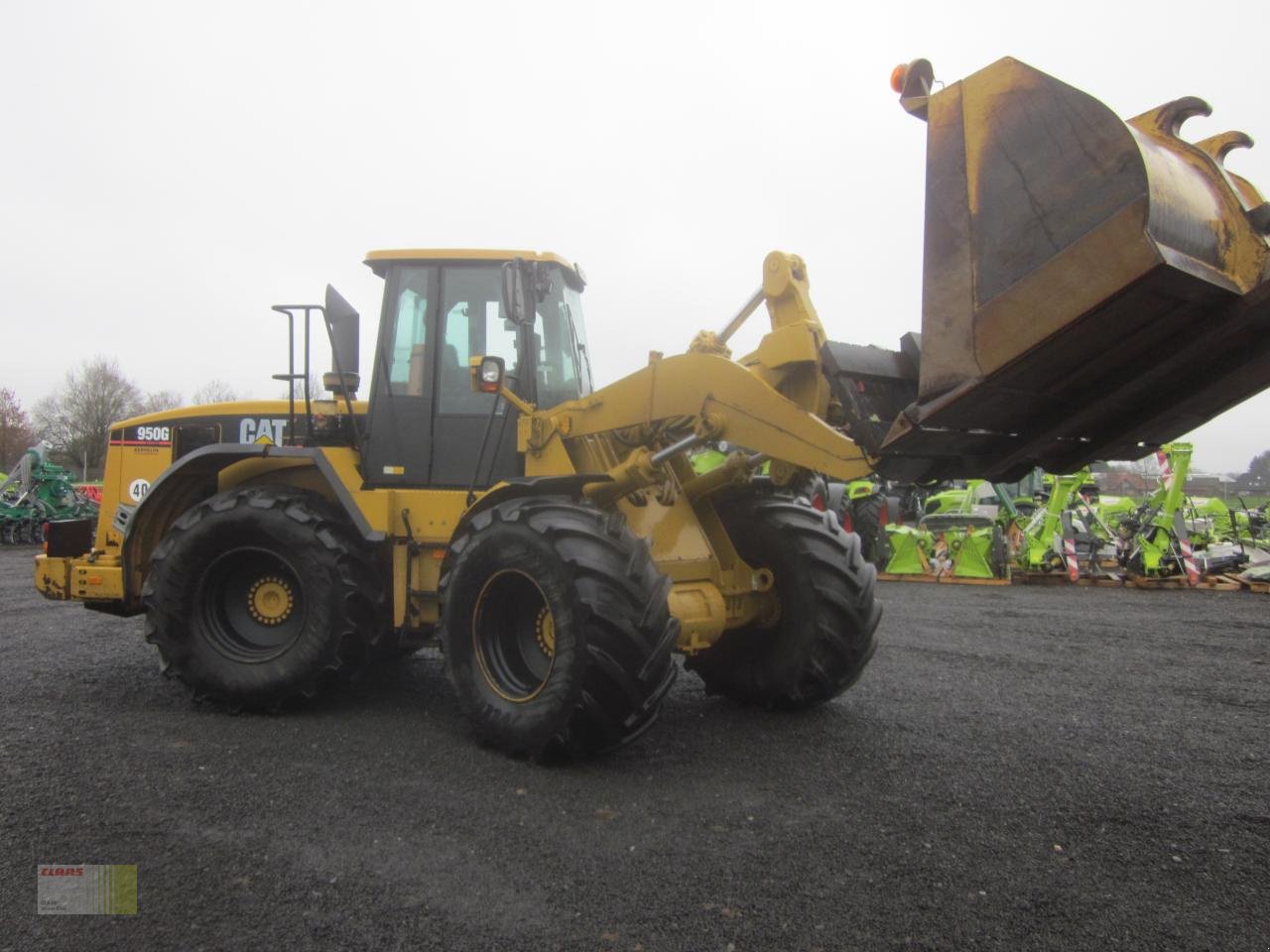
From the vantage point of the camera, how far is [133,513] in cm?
579

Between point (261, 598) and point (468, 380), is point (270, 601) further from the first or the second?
point (468, 380)

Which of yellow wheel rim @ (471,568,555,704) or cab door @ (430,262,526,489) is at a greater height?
→ cab door @ (430,262,526,489)

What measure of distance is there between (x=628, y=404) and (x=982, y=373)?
1.96 m

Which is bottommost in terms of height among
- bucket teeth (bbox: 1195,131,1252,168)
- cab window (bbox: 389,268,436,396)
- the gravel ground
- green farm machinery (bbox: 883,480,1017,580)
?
the gravel ground

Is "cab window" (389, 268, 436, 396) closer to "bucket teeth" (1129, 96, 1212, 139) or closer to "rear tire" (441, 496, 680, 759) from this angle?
"rear tire" (441, 496, 680, 759)

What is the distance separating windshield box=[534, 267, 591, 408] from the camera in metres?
5.48

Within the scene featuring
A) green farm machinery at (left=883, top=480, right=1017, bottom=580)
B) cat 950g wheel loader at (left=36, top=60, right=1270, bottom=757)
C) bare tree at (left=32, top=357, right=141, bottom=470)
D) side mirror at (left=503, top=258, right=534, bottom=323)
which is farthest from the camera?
bare tree at (left=32, top=357, right=141, bottom=470)

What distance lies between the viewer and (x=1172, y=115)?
11.2 ft

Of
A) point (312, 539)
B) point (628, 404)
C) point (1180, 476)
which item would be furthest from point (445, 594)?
point (1180, 476)

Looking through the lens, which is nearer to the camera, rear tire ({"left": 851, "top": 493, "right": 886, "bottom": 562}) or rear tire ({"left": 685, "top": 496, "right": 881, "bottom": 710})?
rear tire ({"left": 685, "top": 496, "right": 881, "bottom": 710})

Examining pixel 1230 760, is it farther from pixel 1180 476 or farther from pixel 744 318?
pixel 1180 476

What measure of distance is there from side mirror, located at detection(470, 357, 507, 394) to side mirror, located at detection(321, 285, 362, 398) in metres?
0.95

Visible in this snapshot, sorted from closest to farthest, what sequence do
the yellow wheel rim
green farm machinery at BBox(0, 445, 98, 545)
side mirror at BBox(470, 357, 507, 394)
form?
the yellow wheel rim < side mirror at BBox(470, 357, 507, 394) < green farm machinery at BBox(0, 445, 98, 545)

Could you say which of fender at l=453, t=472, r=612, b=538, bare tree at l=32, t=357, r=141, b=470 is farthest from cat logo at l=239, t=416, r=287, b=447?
bare tree at l=32, t=357, r=141, b=470
